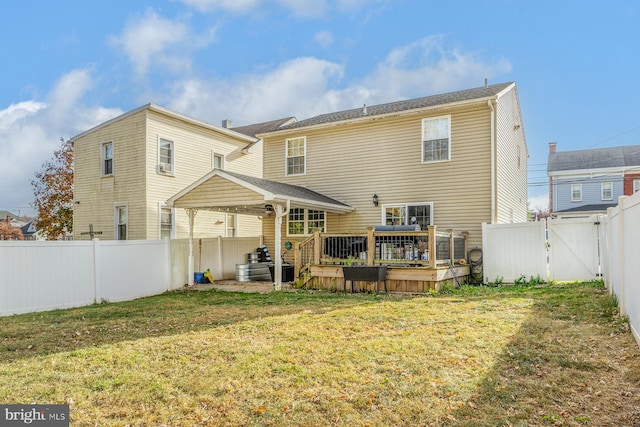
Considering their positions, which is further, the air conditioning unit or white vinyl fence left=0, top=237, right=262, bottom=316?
the air conditioning unit

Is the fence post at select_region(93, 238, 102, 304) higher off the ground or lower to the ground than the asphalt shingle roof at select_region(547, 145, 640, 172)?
lower

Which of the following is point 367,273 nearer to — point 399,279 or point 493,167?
point 399,279

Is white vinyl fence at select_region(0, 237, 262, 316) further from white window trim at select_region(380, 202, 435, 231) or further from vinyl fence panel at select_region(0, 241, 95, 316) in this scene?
white window trim at select_region(380, 202, 435, 231)

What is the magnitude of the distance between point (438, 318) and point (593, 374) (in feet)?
8.47

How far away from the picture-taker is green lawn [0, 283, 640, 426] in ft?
9.93

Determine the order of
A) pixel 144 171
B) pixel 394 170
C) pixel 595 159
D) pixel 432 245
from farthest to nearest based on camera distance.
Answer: pixel 595 159 < pixel 144 171 < pixel 394 170 < pixel 432 245

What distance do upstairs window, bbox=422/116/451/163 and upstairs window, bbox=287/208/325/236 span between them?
3.91 m

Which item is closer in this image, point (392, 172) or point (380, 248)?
point (380, 248)

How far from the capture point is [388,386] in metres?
3.49

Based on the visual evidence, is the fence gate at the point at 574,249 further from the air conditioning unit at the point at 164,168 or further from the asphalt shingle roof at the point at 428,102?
the air conditioning unit at the point at 164,168

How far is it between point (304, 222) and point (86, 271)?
6.83m

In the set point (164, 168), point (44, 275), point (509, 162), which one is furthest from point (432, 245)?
point (164, 168)

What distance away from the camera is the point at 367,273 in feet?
31.4

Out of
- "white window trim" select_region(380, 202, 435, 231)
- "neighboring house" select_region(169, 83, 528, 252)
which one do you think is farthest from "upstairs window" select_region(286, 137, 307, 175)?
"white window trim" select_region(380, 202, 435, 231)
